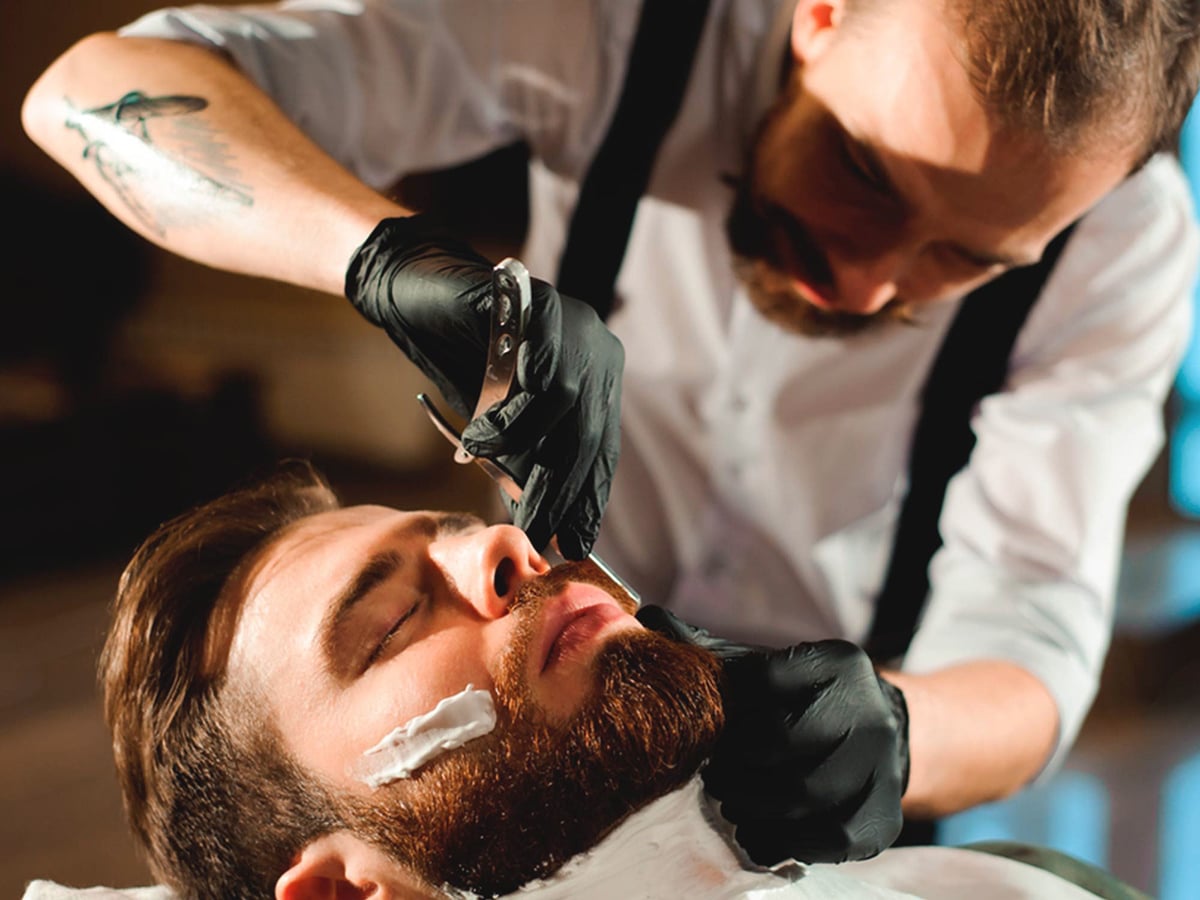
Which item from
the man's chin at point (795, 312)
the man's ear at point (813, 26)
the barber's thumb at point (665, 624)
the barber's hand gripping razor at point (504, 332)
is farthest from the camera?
the man's chin at point (795, 312)

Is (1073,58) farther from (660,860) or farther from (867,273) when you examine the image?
(660,860)

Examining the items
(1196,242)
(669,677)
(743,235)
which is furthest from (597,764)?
(1196,242)

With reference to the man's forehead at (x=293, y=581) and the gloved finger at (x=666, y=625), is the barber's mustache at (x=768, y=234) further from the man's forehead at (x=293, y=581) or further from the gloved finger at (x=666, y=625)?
the man's forehead at (x=293, y=581)

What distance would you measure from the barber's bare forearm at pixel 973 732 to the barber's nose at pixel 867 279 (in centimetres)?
48

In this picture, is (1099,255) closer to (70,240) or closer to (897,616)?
(897,616)

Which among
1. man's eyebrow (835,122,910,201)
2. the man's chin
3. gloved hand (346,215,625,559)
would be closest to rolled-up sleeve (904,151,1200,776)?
the man's chin

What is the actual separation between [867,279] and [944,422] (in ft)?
1.27

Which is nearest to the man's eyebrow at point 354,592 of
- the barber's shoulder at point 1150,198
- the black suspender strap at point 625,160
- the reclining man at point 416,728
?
the reclining man at point 416,728

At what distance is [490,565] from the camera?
987mm

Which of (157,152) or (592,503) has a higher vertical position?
(157,152)

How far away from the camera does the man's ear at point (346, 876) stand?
95cm

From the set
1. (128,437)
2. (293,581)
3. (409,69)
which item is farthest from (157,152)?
(128,437)

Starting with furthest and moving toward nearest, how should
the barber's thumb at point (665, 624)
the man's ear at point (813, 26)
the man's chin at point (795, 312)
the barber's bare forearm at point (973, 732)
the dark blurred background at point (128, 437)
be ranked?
the dark blurred background at point (128, 437) < the man's chin at point (795, 312) < the barber's bare forearm at point (973, 732) < the man's ear at point (813, 26) < the barber's thumb at point (665, 624)

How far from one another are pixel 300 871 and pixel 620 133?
947mm
